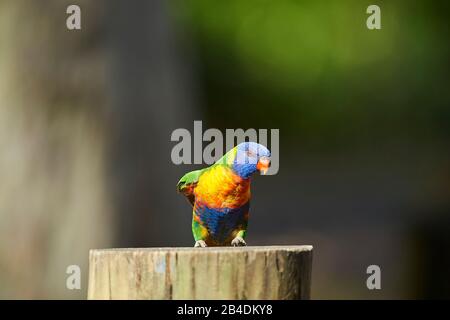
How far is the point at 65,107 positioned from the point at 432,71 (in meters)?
3.26

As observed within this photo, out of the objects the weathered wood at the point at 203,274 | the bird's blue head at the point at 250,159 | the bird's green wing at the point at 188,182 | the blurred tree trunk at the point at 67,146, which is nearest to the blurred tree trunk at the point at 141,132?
the blurred tree trunk at the point at 67,146

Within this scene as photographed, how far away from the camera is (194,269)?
6.83ft

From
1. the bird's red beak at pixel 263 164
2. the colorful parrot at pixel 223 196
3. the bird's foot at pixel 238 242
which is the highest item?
the bird's red beak at pixel 263 164

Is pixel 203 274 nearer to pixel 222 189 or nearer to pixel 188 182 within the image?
pixel 222 189

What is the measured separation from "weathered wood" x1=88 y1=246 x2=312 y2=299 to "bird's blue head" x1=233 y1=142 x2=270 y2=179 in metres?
0.93

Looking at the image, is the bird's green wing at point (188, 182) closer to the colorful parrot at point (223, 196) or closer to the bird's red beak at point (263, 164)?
the colorful parrot at point (223, 196)

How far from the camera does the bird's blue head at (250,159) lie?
305cm

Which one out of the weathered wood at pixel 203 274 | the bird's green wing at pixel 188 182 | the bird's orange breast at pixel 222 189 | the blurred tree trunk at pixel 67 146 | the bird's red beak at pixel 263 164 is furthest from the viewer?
the blurred tree trunk at pixel 67 146

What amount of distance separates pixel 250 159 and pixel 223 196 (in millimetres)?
219

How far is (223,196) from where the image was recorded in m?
3.20

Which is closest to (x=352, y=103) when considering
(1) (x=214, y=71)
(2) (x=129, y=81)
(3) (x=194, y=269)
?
(1) (x=214, y=71)

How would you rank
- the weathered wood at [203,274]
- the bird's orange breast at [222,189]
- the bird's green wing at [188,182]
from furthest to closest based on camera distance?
1. the bird's green wing at [188,182]
2. the bird's orange breast at [222,189]
3. the weathered wood at [203,274]

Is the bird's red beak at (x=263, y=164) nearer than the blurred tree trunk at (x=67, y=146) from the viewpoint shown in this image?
Yes

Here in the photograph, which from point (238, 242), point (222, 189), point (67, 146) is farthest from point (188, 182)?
point (67, 146)
